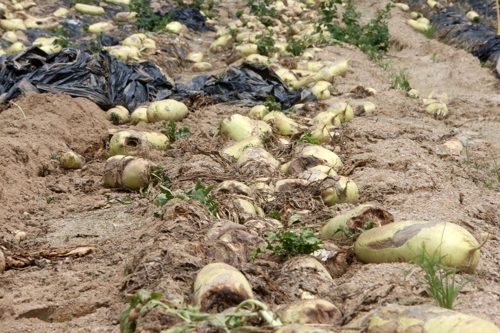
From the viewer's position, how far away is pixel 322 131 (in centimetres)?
529

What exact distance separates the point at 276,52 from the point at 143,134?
499 cm

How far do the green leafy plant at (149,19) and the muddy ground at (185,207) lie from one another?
197 inches

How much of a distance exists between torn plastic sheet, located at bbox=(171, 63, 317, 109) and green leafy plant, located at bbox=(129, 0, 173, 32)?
435 cm

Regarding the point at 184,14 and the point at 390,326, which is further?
the point at 184,14

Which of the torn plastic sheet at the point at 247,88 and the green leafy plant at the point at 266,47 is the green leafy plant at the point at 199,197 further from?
the green leafy plant at the point at 266,47

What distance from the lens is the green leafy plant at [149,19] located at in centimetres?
1171

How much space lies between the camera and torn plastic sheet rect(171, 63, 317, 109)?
23.6 ft

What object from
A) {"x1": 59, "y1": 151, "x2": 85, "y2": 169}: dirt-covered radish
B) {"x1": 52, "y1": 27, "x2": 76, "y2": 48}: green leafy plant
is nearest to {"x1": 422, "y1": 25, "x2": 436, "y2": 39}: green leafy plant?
{"x1": 52, "y1": 27, "x2": 76, "y2": 48}: green leafy plant

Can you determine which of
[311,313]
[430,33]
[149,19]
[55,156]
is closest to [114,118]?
[55,156]

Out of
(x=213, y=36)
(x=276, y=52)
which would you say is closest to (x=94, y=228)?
(x=276, y=52)

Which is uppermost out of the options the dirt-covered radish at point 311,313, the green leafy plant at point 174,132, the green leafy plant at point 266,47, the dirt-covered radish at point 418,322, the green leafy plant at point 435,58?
the dirt-covered radish at point 418,322

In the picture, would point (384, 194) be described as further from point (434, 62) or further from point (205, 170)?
point (434, 62)

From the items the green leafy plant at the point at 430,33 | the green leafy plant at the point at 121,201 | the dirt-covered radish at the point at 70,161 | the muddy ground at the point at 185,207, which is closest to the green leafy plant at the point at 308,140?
the muddy ground at the point at 185,207

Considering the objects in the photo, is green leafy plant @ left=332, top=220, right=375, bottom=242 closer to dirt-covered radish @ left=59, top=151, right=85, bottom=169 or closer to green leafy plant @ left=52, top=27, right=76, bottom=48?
dirt-covered radish @ left=59, top=151, right=85, bottom=169
